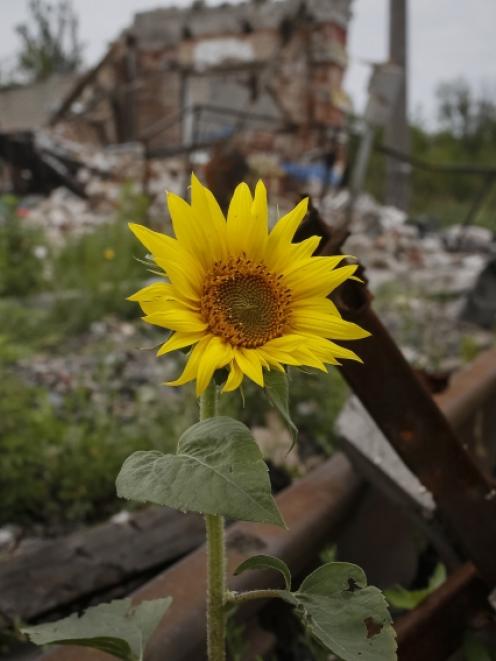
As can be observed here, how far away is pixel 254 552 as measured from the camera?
1.46 metres

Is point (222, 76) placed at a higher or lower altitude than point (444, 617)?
higher

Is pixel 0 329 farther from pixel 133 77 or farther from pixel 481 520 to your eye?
pixel 133 77

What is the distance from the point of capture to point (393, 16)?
16.4m

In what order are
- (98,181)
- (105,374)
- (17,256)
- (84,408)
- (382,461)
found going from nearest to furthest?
(382,461)
(84,408)
(105,374)
(17,256)
(98,181)

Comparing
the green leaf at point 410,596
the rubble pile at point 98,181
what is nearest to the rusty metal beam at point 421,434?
the green leaf at point 410,596

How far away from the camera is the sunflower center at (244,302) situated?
83 cm

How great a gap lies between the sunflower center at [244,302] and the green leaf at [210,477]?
11 cm

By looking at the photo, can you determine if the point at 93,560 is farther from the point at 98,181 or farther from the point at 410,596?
the point at 98,181

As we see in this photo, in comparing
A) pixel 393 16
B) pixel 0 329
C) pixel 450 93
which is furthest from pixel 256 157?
pixel 450 93

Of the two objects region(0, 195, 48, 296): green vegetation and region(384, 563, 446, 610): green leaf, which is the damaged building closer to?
region(0, 195, 48, 296): green vegetation

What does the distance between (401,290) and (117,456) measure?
4715 millimetres

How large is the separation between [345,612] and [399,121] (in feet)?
57.4

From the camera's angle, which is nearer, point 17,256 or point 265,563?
point 265,563

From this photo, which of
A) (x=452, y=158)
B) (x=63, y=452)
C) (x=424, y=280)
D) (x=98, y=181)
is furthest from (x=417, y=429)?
(x=452, y=158)
